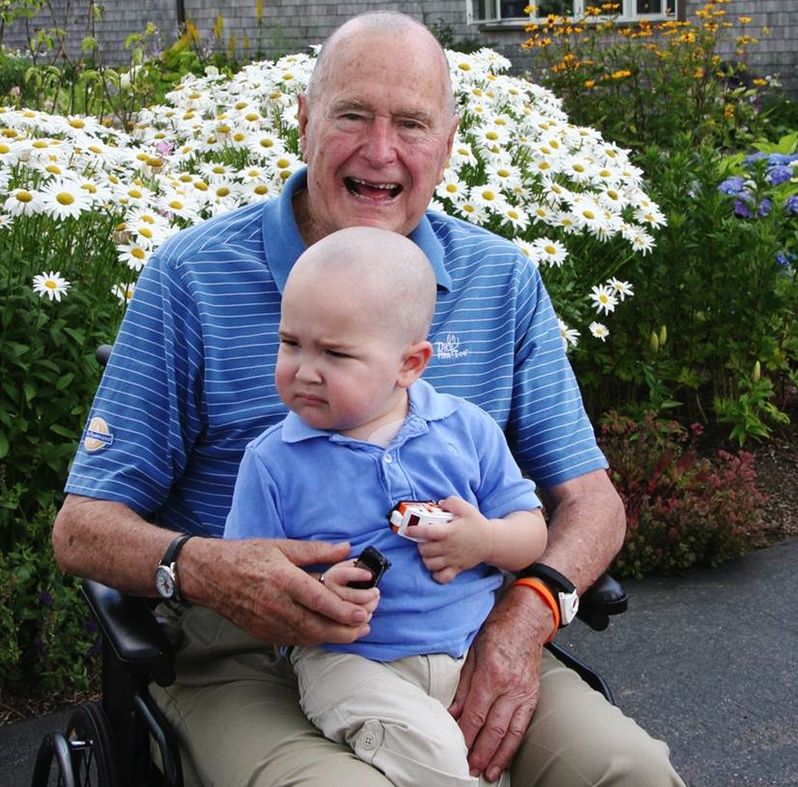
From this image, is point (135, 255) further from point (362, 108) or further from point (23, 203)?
point (362, 108)

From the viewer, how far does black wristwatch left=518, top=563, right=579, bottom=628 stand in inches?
90.0

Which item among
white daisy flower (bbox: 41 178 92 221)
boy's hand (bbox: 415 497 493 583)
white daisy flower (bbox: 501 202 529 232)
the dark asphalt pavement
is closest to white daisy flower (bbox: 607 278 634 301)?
white daisy flower (bbox: 501 202 529 232)

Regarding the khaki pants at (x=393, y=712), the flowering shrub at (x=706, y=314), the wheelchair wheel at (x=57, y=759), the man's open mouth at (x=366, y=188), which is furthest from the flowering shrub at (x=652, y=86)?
the khaki pants at (x=393, y=712)

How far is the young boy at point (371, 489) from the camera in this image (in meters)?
1.92

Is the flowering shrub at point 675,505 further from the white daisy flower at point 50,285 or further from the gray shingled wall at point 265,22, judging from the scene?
the gray shingled wall at point 265,22

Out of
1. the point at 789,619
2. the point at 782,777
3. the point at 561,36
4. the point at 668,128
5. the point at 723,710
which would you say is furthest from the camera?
the point at 561,36

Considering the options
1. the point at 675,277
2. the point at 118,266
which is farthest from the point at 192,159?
the point at 675,277

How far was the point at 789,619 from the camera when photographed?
13.7 ft

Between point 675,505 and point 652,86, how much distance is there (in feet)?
20.2

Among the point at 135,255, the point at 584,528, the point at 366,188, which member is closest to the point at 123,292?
the point at 135,255

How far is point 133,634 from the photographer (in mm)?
A: 2027

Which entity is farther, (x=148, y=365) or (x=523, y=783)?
(x=148, y=365)

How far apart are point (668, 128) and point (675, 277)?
411cm

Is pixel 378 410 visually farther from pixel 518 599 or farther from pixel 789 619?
pixel 789 619
